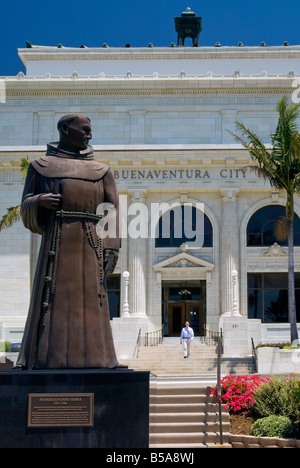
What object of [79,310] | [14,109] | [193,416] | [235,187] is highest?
[14,109]

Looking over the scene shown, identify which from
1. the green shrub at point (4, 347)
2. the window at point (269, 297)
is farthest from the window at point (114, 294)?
the green shrub at point (4, 347)

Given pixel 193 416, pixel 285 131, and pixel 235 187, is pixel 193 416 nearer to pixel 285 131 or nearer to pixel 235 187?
pixel 285 131

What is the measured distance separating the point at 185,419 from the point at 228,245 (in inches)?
913

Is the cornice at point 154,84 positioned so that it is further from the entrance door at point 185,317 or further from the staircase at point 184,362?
the staircase at point 184,362

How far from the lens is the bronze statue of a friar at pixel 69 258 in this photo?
9.59m

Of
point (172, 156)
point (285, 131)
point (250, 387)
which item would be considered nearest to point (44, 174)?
point (250, 387)

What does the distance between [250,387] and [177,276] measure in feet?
72.6

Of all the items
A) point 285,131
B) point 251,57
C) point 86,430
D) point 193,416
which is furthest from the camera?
point 251,57

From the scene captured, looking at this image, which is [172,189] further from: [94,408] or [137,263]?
[94,408]

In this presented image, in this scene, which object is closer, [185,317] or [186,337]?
[186,337]

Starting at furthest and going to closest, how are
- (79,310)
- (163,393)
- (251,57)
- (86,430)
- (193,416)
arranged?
(251,57), (163,393), (193,416), (79,310), (86,430)

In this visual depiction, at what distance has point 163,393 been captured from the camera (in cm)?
1711

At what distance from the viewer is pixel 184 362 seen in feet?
97.4

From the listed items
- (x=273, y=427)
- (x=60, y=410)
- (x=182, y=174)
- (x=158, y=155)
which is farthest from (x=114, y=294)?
(x=60, y=410)
